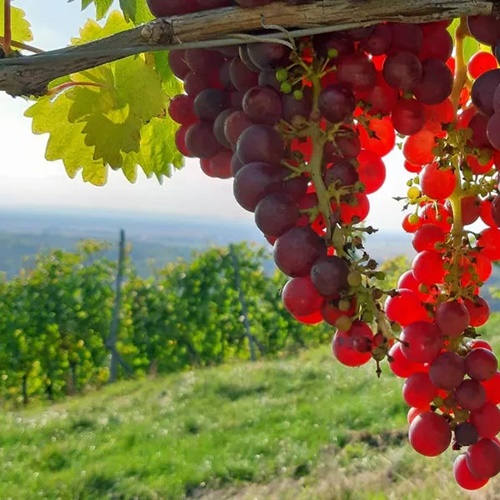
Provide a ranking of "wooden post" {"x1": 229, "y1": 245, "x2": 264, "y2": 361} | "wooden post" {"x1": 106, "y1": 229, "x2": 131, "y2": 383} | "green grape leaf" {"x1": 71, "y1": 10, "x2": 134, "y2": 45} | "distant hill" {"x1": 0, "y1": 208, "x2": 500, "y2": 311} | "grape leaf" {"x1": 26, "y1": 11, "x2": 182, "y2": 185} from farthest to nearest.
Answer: "distant hill" {"x1": 0, "y1": 208, "x2": 500, "y2": 311}
"wooden post" {"x1": 229, "y1": 245, "x2": 264, "y2": 361}
"wooden post" {"x1": 106, "y1": 229, "x2": 131, "y2": 383}
"green grape leaf" {"x1": 71, "y1": 10, "x2": 134, "y2": 45}
"grape leaf" {"x1": 26, "y1": 11, "x2": 182, "y2": 185}

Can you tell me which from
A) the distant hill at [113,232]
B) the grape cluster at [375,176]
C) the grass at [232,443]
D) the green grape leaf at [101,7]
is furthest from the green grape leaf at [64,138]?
the distant hill at [113,232]

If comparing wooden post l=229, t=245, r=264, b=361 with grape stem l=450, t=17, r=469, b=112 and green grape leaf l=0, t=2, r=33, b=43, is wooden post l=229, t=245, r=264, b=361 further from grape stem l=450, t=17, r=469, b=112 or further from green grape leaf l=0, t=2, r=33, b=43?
grape stem l=450, t=17, r=469, b=112

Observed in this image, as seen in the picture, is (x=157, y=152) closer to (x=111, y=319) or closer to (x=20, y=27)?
(x=20, y=27)

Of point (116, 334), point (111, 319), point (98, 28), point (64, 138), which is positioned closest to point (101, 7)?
point (98, 28)

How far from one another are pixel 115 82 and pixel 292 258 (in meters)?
0.48

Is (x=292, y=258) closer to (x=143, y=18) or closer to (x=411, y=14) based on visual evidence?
(x=411, y=14)

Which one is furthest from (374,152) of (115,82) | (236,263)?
(236,263)

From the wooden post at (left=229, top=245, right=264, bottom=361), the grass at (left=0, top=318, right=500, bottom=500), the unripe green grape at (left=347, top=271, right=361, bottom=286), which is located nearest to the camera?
the unripe green grape at (left=347, top=271, right=361, bottom=286)

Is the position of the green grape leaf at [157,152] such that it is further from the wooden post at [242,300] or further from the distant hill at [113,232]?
the distant hill at [113,232]

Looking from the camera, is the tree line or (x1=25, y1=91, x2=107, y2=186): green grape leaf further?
the tree line

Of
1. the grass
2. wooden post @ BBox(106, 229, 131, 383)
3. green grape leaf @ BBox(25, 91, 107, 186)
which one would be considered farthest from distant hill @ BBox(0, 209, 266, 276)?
green grape leaf @ BBox(25, 91, 107, 186)

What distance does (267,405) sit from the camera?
574cm

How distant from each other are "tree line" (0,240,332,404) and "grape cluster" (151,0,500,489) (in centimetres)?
734

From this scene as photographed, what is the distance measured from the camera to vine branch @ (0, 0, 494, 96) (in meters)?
0.52
